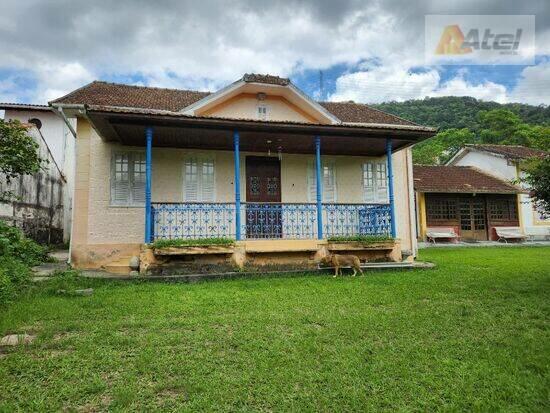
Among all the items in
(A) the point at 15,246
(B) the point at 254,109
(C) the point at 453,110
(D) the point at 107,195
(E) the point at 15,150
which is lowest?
(A) the point at 15,246

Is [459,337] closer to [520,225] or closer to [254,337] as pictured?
[254,337]

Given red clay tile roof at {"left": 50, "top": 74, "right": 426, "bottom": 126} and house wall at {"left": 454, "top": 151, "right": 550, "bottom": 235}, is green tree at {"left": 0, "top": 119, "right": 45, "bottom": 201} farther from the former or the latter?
house wall at {"left": 454, "top": 151, "right": 550, "bottom": 235}

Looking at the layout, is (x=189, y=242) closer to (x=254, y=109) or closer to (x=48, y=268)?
(x=48, y=268)

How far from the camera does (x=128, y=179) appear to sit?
10203mm

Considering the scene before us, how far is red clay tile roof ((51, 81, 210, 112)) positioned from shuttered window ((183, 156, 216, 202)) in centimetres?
169

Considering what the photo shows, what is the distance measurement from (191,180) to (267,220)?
9.39ft

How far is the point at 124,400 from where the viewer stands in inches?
112

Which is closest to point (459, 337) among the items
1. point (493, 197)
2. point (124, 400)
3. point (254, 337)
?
point (254, 337)

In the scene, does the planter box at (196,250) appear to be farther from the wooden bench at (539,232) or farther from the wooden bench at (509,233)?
the wooden bench at (539,232)

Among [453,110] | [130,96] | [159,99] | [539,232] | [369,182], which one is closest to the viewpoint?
[130,96]

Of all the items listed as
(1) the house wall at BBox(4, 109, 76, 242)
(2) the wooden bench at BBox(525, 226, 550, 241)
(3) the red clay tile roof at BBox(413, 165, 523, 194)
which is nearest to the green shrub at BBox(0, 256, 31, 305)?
(1) the house wall at BBox(4, 109, 76, 242)

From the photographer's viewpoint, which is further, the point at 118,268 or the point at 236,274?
the point at 118,268

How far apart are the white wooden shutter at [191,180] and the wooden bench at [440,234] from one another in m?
14.1

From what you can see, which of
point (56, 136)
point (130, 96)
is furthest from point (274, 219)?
point (56, 136)
